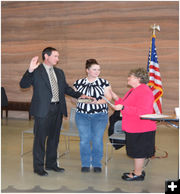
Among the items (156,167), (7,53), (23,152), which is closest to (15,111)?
(7,53)

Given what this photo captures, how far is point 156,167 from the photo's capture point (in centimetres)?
531

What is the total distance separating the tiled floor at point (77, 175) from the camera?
167 inches

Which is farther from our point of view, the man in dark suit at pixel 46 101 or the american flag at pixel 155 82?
the american flag at pixel 155 82

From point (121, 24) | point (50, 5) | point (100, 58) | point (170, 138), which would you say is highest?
point (50, 5)

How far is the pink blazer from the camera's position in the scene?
425 cm

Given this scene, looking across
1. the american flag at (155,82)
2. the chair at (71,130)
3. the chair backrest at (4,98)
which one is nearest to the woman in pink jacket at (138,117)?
the chair at (71,130)

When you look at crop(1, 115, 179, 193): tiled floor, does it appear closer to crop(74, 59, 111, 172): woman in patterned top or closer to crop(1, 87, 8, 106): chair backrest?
crop(74, 59, 111, 172): woman in patterned top

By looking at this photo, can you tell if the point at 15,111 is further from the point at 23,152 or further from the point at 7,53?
the point at 23,152

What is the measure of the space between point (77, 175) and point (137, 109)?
4.48 feet

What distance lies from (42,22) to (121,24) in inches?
102

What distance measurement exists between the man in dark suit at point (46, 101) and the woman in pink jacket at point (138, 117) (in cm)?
82

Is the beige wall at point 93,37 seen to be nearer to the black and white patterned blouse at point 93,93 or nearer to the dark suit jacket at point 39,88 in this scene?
the black and white patterned blouse at point 93,93

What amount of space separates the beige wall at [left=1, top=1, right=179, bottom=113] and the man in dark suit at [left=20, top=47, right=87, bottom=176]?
5.40 m

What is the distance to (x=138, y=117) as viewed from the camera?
14.0 ft
